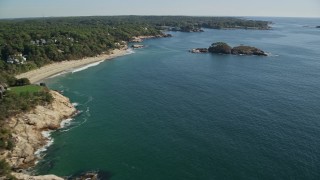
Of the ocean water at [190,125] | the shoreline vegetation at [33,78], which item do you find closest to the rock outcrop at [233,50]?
the ocean water at [190,125]

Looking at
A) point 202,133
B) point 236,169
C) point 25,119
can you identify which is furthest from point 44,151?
point 236,169

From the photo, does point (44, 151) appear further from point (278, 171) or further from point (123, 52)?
point (123, 52)

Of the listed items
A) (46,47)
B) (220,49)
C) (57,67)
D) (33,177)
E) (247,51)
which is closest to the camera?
(33,177)

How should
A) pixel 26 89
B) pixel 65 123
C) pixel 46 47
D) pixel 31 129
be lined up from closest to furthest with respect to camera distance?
1. pixel 31 129
2. pixel 65 123
3. pixel 26 89
4. pixel 46 47

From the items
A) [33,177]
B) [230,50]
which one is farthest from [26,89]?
[230,50]

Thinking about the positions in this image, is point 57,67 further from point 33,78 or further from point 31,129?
point 31,129

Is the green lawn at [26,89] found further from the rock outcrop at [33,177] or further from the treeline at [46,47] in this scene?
the rock outcrop at [33,177]

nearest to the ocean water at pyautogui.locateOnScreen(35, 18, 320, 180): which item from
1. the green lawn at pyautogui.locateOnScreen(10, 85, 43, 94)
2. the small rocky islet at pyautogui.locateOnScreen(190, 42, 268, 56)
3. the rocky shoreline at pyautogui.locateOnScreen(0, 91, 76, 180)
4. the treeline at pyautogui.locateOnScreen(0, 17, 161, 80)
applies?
the rocky shoreline at pyautogui.locateOnScreen(0, 91, 76, 180)
